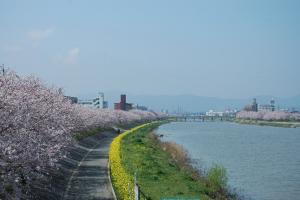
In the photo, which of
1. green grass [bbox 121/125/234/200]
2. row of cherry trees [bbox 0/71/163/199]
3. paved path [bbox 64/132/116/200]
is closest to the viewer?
row of cherry trees [bbox 0/71/163/199]

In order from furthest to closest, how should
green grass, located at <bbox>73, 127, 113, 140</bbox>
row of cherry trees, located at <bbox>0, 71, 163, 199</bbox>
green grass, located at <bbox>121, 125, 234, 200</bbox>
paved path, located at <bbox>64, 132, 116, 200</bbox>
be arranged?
green grass, located at <bbox>73, 127, 113, 140</bbox> < green grass, located at <bbox>121, 125, 234, 200</bbox> < paved path, located at <bbox>64, 132, 116, 200</bbox> < row of cherry trees, located at <bbox>0, 71, 163, 199</bbox>

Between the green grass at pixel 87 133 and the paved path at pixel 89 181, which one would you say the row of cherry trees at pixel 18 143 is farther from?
the green grass at pixel 87 133

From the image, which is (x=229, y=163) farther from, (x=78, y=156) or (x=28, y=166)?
(x=28, y=166)

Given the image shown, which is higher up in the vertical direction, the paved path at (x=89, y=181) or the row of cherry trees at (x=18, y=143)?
the row of cherry trees at (x=18, y=143)

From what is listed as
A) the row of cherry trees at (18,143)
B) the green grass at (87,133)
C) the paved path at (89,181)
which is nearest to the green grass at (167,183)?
the paved path at (89,181)

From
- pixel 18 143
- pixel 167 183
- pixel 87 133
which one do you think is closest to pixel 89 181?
pixel 167 183

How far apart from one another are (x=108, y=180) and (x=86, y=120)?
32392 mm

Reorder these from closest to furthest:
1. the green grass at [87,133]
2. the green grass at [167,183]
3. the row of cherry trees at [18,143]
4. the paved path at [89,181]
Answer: the row of cherry trees at [18,143]
the paved path at [89,181]
the green grass at [167,183]
the green grass at [87,133]

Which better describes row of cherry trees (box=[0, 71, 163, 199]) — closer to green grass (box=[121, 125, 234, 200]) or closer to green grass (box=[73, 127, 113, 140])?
green grass (box=[121, 125, 234, 200])

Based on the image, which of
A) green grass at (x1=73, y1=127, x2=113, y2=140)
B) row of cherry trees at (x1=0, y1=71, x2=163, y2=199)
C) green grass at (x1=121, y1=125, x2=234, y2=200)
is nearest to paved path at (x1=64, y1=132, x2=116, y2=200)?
green grass at (x1=121, y1=125, x2=234, y2=200)

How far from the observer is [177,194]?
2488 cm

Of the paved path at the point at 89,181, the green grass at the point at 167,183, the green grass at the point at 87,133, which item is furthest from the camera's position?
the green grass at the point at 87,133

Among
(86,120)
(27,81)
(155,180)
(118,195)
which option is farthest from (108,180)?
(86,120)

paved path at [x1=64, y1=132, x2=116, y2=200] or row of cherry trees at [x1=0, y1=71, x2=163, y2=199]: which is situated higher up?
row of cherry trees at [x1=0, y1=71, x2=163, y2=199]
